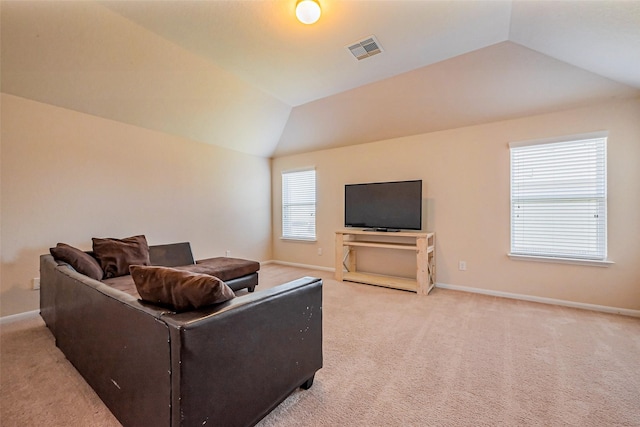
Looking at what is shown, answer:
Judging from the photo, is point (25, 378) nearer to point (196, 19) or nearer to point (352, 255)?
point (196, 19)

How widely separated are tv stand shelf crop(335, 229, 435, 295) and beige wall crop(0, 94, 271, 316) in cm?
201

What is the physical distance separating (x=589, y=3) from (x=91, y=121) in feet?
15.7

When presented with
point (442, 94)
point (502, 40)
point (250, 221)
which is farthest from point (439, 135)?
point (250, 221)

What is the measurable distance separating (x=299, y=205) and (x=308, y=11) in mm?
3629

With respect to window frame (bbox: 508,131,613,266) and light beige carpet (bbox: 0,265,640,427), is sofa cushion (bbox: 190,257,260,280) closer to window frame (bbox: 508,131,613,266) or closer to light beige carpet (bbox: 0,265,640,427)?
light beige carpet (bbox: 0,265,640,427)

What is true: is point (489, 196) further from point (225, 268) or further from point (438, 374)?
point (225, 268)

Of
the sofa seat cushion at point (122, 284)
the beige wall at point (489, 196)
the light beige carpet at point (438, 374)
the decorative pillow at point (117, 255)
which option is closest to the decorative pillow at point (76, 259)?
the sofa seat cushion at point (122, 284)

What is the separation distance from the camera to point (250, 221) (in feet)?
17.4

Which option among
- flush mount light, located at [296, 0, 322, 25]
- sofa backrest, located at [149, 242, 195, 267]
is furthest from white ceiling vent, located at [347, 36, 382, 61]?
sofa backrest, located at [149, 242, 195, 267]

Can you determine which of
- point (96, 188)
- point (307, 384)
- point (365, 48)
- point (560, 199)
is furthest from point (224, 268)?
point (560, 199)

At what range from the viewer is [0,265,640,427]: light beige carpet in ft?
4.80

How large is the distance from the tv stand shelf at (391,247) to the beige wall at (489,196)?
0.23m

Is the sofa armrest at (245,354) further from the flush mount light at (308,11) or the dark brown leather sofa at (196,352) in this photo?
the flush mount light at (308,11)

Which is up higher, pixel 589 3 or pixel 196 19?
pixel 196 19
